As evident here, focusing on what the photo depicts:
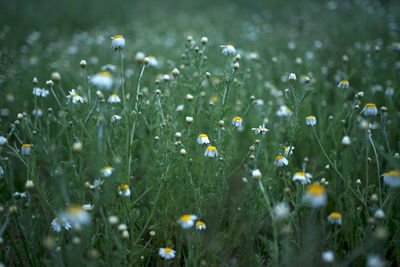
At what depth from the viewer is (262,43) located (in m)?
6.11

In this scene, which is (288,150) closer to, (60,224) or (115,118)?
(115,118)

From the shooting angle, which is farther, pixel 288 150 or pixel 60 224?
pixel 288 150

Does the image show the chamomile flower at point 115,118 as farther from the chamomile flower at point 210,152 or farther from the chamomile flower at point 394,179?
the chamomile flower at point 394,179

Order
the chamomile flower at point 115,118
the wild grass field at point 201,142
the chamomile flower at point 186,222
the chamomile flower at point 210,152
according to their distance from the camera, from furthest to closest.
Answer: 1. the chamomile flower at point 115,118
2. the chamomile flower at point 210,152
3. the wild grass field at point 201,142
4. the chamomile flower at point 186,222

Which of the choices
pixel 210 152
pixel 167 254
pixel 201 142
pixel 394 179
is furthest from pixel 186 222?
pixel 394 179

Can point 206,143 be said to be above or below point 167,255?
above

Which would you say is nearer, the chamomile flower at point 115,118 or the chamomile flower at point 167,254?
the chamomile flower at point 167,254

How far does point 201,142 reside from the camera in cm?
225

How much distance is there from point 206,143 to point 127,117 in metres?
0.68

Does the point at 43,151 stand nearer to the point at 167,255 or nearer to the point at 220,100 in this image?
the point at 167,255

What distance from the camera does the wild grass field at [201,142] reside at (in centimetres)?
183

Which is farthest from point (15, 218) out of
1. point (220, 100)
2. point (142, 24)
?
point (142, 24)

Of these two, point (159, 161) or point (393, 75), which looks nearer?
point (159, 161)

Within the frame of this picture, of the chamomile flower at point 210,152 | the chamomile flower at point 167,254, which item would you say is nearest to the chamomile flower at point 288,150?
the chamomile flower at point 210,152
